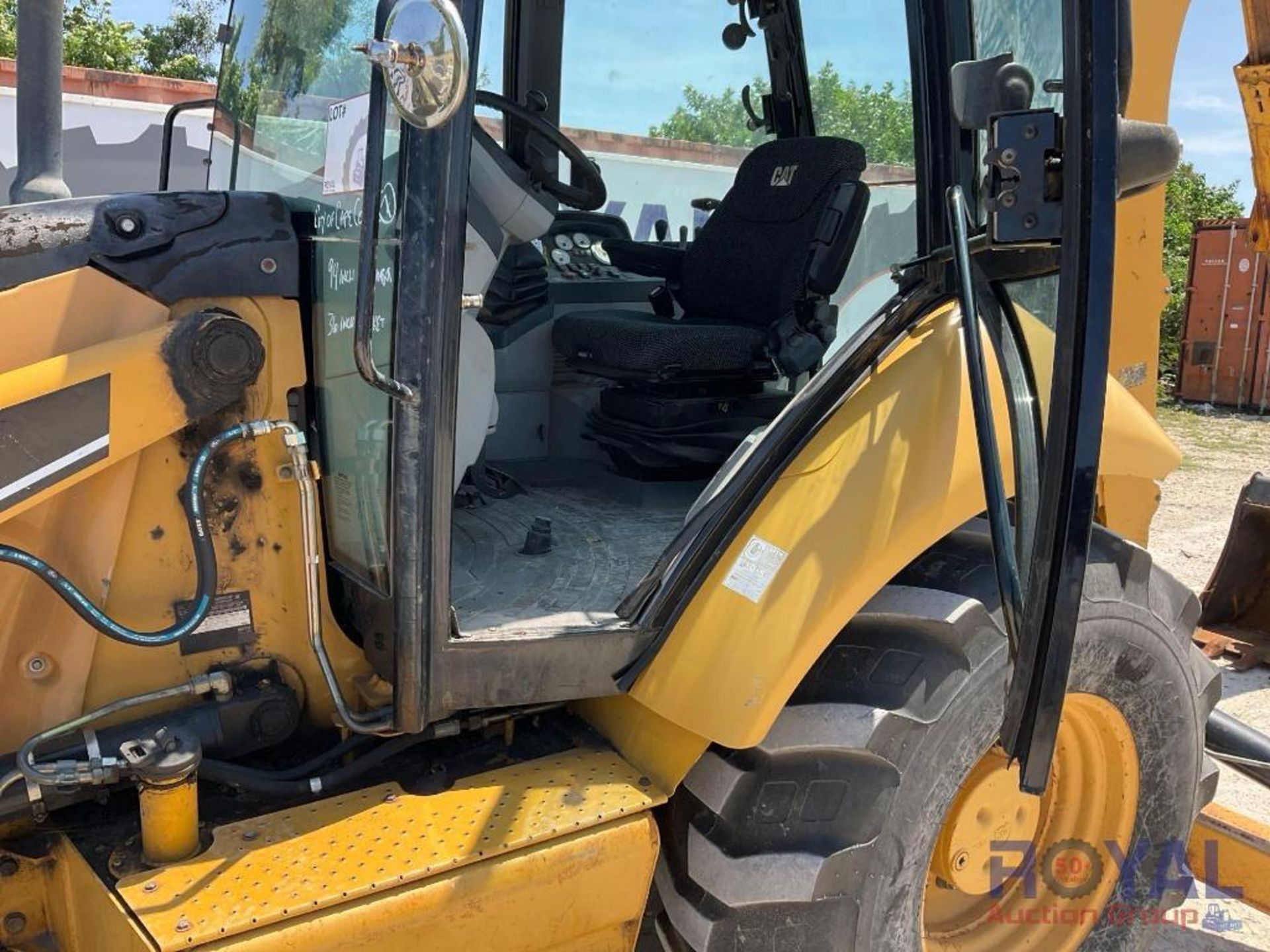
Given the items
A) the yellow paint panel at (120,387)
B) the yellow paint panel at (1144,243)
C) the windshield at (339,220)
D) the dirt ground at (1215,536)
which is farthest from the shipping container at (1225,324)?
the yellow paint panel at (120,387)

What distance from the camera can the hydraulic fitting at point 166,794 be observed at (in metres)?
1.66

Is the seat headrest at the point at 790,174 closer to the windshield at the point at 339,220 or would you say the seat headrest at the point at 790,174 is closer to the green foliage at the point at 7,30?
the windshield at the point at 339,220

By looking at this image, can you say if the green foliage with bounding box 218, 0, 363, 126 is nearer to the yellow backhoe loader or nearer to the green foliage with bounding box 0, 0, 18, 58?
the yellow backhoe loader

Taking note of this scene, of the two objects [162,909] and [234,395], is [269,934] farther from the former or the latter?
[234,395]

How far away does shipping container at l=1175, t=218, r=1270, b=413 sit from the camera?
11.8 meters

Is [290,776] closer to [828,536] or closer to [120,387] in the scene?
[120,387]

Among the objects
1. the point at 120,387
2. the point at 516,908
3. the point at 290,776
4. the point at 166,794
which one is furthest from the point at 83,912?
the point at 120,387

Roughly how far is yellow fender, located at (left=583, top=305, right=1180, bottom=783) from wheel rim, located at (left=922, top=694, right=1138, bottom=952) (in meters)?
0.71

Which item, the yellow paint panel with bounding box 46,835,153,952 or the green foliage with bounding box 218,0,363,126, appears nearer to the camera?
the yellow paint panel with bounding box 46,835,153,952

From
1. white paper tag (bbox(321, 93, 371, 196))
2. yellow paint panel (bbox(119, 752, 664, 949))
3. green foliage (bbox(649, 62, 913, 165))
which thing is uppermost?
green foliage (bbox(649, 62, 913, 165))

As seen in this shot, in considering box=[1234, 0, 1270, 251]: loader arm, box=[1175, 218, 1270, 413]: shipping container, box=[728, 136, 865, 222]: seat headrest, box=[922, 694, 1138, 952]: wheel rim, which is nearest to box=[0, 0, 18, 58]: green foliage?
box=[728, 136, 865, 222]: seat headrest

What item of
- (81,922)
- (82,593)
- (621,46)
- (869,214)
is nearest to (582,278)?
(621,46)

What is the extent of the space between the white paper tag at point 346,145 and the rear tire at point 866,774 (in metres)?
1.16

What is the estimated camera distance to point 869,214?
117 inches
